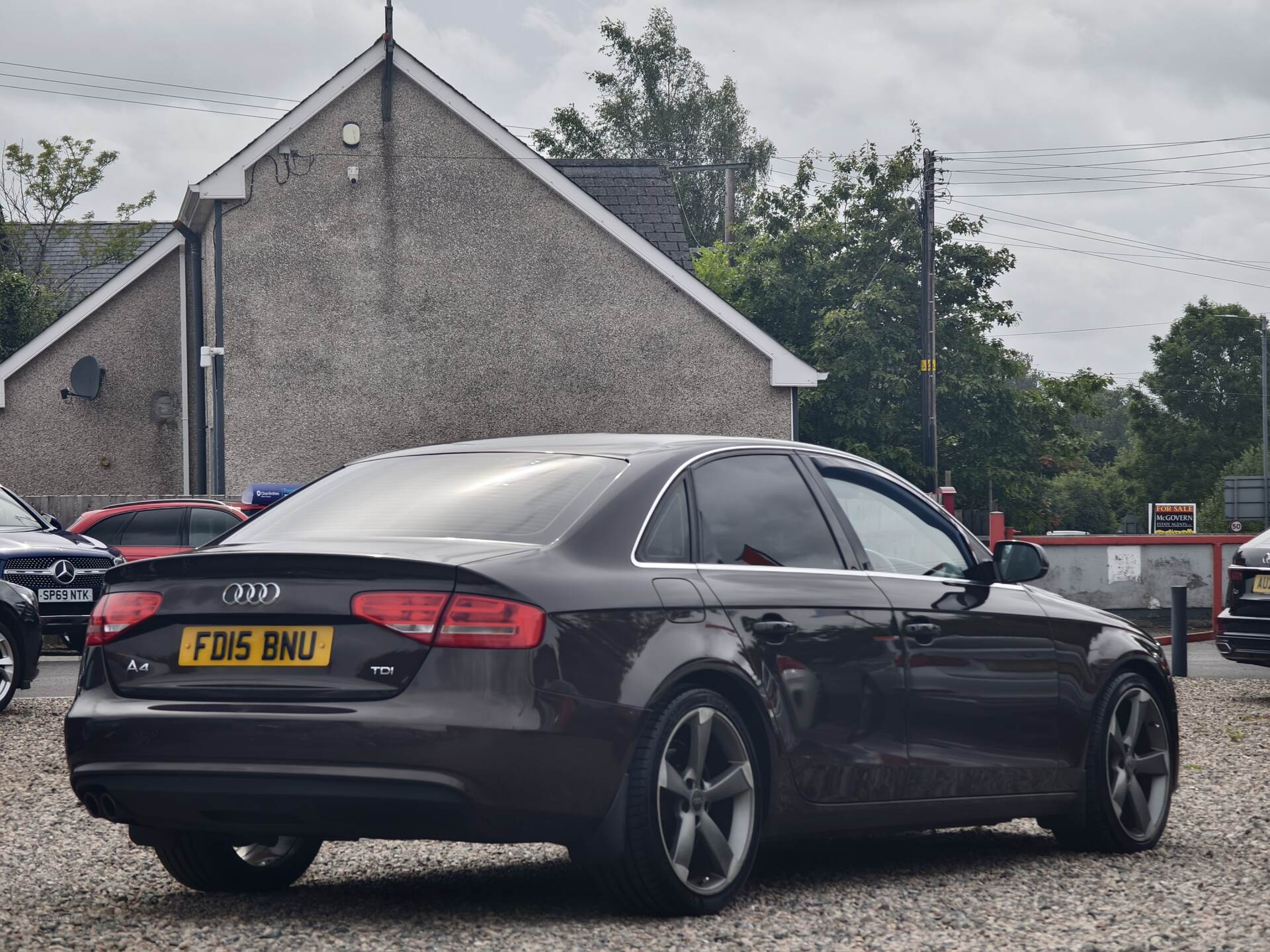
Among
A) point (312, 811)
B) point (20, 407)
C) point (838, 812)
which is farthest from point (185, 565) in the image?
point (20, 407)

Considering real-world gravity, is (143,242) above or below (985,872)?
above

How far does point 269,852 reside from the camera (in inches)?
243

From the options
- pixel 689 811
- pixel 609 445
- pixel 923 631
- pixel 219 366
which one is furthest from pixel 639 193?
pixel 689 811

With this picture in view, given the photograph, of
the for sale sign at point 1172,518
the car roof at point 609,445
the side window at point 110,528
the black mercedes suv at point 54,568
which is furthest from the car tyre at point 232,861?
the for sale sign at point 1172,518

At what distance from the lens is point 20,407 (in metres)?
30.3

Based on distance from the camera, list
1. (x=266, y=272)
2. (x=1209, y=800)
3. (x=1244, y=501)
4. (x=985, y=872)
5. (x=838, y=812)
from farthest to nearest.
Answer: (x=1244, y=501), (x=266, y=272), (x=1209, y=800), (x=985, y=872), (x=838, y=812)

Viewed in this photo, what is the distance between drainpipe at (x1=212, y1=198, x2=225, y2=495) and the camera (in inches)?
1061

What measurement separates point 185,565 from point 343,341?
74.2ft

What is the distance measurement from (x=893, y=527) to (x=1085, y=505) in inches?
4227

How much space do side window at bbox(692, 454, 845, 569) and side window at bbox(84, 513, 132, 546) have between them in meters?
15.6

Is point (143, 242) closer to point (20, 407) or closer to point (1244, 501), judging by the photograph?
point (20, 407)

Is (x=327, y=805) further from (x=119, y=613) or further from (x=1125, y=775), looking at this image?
(x=1125, y=775)

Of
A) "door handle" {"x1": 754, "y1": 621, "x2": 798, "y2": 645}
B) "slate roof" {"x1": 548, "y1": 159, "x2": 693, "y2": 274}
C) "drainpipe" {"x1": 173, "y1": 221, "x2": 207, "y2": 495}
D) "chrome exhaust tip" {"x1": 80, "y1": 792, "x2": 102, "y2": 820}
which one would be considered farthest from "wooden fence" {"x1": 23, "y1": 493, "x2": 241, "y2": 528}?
"door handle" {"x1": 754, "y1": 621, "x2": 798, "y2": 645}

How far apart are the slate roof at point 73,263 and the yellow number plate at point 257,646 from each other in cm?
4435
